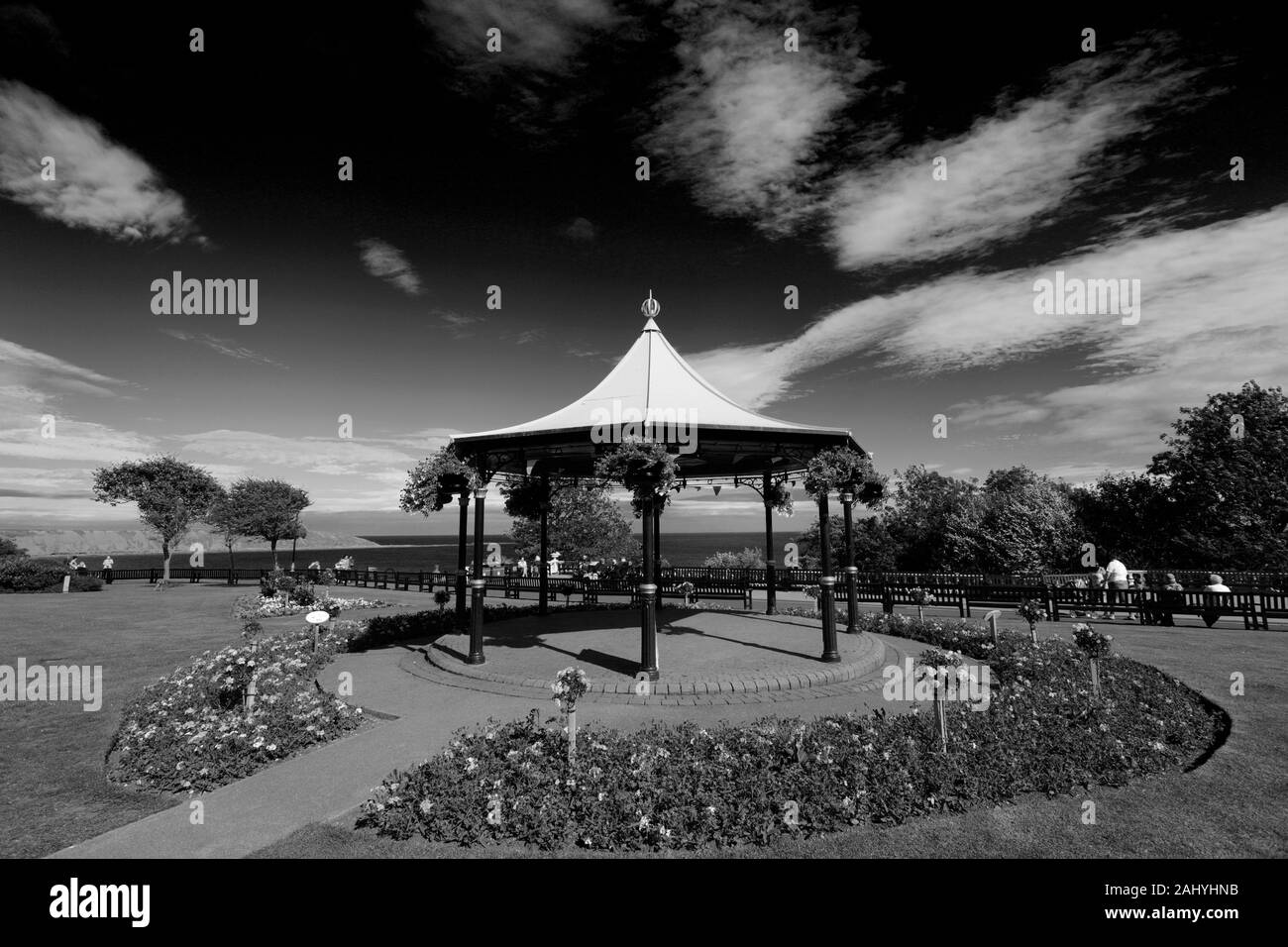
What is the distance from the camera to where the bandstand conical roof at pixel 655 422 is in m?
10.7

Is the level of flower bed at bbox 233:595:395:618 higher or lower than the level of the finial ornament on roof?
lower

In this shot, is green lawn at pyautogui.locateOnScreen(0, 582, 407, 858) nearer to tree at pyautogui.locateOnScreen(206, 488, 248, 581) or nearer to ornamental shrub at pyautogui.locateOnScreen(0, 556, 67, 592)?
ornamental shrub at pyautogui.locateOnScreen(0, 556, 67, 592)

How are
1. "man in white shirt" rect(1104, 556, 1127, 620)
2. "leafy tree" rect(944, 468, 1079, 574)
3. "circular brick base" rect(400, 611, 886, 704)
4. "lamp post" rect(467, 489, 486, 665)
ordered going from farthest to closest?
1. "leafy tree" rect(944, 468, 1079, 574)
2. "man in white shirt" rect(1104, 556, 1127, 620)
3. "lamp post" rect(467, 489, 486, 665)
4. "circular brick base" rect(400, 611, 886, 704)

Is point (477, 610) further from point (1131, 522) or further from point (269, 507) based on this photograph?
point (1131, 522)

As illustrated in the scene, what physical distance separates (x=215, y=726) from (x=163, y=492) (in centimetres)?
4061

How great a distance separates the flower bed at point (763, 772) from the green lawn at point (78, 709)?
2900mm

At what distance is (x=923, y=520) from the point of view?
36.6 m

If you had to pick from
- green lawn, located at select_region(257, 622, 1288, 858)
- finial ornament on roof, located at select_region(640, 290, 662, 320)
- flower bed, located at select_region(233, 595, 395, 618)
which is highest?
finial ornament on roof, located at select_region(640, 290, 662, 320)

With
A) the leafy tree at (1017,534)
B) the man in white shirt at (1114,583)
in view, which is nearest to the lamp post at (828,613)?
the man in white shirt at (1114,583)

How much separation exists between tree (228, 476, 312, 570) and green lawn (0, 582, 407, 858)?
12.8 meters

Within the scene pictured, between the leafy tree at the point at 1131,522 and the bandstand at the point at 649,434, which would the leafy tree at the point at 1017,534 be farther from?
the bandstand at the point at 649,434

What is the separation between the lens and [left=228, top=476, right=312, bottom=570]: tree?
37812 mm

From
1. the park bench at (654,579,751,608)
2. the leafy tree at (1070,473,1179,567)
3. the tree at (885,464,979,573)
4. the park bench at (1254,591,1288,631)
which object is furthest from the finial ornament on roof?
the leafy tree at (1070,473,1179,567)
